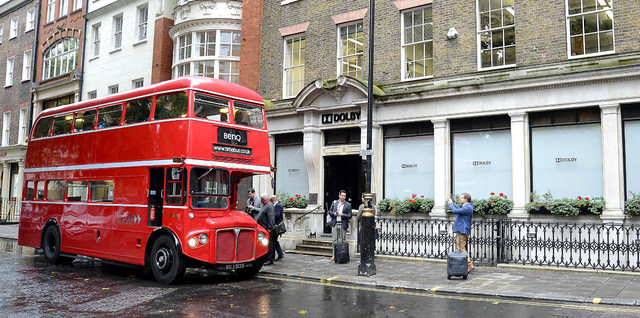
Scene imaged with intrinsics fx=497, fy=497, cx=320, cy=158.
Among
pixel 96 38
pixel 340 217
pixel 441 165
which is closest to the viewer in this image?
pixel 340 217

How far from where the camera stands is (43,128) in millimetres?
14391

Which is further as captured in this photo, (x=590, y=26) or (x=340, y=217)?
(x=340, y=217)

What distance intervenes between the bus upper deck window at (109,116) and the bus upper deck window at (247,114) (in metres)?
2.86

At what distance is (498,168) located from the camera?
13586mm

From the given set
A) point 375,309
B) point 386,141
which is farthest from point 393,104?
point 375,309

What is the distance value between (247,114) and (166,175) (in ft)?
7.57

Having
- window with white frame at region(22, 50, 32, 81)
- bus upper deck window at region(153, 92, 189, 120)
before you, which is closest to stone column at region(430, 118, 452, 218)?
bus upper deck window at region(153, 92, 189, 120)

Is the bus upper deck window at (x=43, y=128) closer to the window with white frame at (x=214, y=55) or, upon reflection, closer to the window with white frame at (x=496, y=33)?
the window with white frame at (x=214, y=55)

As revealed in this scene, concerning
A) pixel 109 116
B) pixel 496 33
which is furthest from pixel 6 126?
pixel 496 33

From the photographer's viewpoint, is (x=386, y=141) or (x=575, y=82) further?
(x=386, y=141)

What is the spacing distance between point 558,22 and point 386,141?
5835mm

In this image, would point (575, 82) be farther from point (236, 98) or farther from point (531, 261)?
point (236, 98)

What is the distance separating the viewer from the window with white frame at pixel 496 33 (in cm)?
1382

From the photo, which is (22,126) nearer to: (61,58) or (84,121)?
(61,58)
